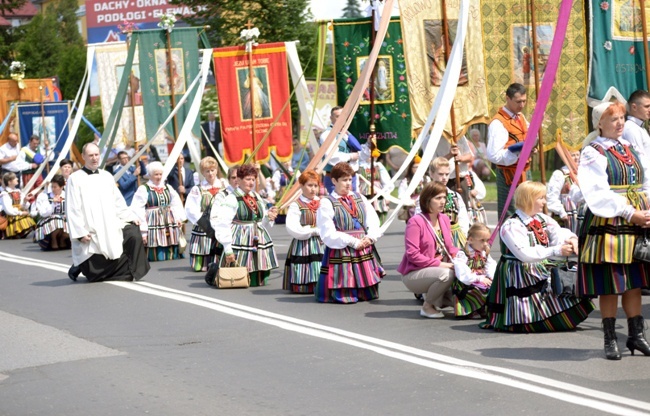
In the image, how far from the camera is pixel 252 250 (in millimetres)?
13039

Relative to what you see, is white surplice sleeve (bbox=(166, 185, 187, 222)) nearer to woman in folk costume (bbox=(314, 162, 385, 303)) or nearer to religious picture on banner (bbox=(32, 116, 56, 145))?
woman in folk costume (bbox=(314, 162, 385, 303))

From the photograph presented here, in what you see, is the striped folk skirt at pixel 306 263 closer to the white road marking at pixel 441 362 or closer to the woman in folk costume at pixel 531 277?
the white road marking at pixel 441 362

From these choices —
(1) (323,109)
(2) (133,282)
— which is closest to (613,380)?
(2) (133,282)

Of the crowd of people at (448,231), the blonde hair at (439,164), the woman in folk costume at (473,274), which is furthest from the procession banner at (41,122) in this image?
the woman in folk costume at (473,274)

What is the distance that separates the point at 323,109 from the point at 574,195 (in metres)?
16.9

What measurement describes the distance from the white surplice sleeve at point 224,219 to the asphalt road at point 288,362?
756mm

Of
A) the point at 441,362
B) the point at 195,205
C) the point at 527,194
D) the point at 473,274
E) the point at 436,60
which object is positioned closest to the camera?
the point at 441,362

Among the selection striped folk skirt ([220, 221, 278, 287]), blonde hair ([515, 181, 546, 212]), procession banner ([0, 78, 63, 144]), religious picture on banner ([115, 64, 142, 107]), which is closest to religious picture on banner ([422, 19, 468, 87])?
striped folk skirt ([220, 221, 278, 287])

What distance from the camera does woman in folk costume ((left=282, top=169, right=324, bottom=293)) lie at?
12.1m

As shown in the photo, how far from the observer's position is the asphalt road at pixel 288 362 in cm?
714

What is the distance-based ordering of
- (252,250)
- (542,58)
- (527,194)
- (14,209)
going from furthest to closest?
(14,209)
(542,58)
(252,250)
(527,194)

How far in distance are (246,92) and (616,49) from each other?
686 centimetres

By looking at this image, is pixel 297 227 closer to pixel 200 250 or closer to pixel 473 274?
pixel 473 274

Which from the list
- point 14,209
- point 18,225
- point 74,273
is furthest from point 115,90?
point 74,273
